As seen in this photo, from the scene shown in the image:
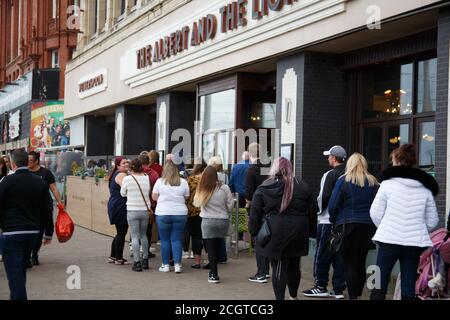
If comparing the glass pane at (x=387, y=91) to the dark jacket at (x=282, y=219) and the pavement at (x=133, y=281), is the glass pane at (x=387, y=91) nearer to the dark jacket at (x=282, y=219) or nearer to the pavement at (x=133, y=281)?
the pavement at (x=133, y=281)

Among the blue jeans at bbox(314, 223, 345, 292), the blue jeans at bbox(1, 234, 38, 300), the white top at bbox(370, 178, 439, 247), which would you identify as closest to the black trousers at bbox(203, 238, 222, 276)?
the blue jeans at bbox(314, 223, 345, 292)

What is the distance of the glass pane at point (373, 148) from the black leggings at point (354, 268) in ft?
14.7

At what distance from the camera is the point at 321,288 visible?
843 centimetres

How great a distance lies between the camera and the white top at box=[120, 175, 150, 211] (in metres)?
10.2

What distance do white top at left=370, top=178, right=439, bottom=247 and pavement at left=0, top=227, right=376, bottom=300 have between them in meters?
2.27

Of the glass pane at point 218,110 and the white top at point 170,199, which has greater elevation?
the glass pane at point 218,110

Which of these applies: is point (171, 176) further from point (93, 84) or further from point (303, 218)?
point (93, 84)

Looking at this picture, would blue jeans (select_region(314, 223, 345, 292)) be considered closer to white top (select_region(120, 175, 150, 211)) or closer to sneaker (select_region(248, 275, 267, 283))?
sneaker (select_region(248, 275, 267, 283))

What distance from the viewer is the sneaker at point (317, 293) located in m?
8.36

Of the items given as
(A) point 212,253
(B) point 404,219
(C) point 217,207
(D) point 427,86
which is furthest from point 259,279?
(D) point 427,86

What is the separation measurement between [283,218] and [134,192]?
370 cm

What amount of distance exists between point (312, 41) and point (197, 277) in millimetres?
4594

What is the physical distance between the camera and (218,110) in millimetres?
16281

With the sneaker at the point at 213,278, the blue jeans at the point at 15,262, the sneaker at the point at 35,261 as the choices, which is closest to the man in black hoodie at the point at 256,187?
the sneaker at the point at 213,278
